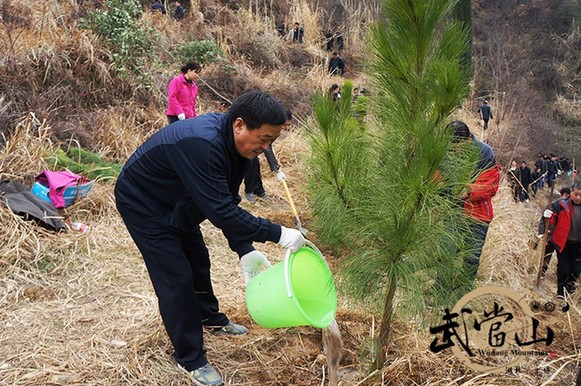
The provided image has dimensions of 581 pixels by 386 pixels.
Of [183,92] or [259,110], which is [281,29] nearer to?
[183,92]

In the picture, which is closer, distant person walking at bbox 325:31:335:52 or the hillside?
the hillside

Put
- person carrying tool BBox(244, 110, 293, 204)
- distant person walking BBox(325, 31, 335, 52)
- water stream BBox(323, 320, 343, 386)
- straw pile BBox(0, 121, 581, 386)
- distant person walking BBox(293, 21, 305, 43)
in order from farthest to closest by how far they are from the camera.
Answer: distant person walking BBox(325, 31, 335, 52) → distant person walking BBox(293, 21, 305, 43) → person carrying tool BBox(244, 110, 293, 204) → straw pile BBox(0, 121, 581, 386) → water stream BBox(323, 320, 343, 386)

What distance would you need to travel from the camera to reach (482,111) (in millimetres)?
8875

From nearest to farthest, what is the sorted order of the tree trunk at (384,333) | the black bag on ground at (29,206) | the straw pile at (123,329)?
the tree trunk at (384,333), the straw pile at (123,329), the black bag on ground at (29,206)

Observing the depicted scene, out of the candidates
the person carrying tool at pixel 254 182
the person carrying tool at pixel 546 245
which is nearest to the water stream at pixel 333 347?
the person carrying tool at pixel 546 245

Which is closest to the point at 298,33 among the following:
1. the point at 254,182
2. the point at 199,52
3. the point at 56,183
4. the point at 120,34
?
the point at 199,52

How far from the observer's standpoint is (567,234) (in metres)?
4.59

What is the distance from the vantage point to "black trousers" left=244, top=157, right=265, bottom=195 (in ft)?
19.0

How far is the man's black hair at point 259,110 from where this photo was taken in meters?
2.01

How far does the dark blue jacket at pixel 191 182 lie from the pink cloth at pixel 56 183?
2345mm

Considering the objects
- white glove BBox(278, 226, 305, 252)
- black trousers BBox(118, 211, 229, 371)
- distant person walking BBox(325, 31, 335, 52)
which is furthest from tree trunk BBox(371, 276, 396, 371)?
distant person walking BBox(325, 31, 335, 52)

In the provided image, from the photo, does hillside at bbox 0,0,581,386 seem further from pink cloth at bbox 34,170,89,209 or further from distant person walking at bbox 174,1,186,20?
distant person walking at bbox 174,1,186,20

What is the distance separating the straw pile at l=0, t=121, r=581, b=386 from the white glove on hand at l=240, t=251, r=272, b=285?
52 centimetres

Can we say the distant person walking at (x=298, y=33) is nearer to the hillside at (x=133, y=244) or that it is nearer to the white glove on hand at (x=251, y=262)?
the hillside at (x=133, y=244)
